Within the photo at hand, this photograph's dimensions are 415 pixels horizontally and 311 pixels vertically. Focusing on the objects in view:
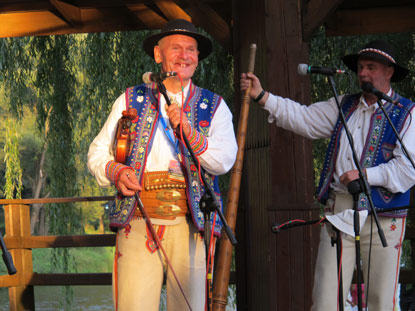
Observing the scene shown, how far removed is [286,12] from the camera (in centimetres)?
541

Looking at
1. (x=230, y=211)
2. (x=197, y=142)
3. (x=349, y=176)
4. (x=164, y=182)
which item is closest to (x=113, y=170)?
(x=164, y=182)

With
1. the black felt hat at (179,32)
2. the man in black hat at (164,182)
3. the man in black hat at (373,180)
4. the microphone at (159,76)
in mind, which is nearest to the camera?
the microphone at (159,76)

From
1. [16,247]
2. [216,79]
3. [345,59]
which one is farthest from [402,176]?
[16,247]

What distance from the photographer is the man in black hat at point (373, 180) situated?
4.13m

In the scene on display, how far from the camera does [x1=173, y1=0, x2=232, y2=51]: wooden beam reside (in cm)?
604

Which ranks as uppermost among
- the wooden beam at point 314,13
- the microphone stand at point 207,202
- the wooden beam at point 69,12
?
the wooden beam at point 69,12

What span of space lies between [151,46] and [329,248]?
136 centimetres

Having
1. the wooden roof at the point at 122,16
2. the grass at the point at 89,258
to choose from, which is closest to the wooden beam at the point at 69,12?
the wooden roof at the point at 122,16

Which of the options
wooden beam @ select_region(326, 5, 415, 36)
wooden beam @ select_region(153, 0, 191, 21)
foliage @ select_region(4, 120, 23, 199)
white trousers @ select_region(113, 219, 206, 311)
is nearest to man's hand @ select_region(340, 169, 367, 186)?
white trousers @ select_region(113, 219, 206, 311)

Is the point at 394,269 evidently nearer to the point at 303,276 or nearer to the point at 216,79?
the point at 303,276

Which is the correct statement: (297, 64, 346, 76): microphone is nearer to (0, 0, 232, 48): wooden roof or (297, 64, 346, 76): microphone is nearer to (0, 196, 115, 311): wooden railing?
(0, 0, 232, 48): wooden roof

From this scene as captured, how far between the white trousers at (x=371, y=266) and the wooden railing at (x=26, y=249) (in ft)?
13.5

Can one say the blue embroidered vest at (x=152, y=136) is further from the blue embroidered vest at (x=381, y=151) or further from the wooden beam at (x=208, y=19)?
the wooden beam at (x=208, y=19)

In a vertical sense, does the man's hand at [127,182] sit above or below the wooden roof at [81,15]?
below
